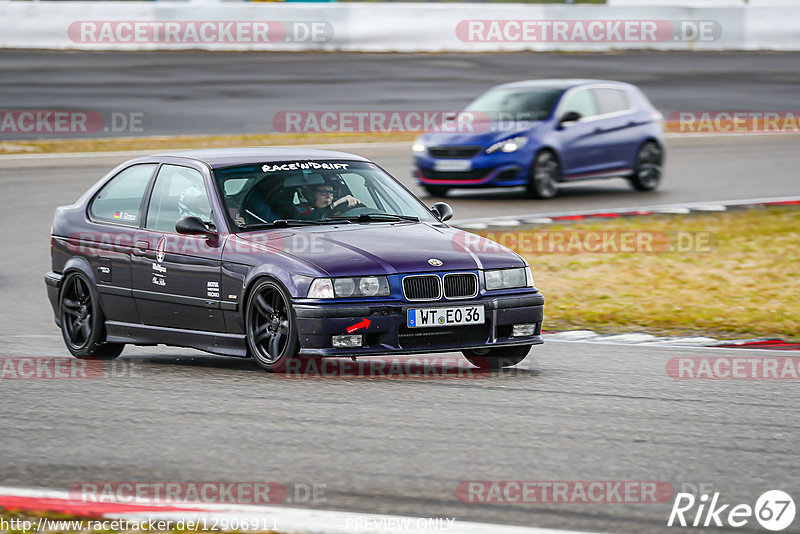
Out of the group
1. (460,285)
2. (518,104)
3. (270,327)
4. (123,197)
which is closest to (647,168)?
(518,104)

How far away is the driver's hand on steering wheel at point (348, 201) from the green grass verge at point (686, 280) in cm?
260

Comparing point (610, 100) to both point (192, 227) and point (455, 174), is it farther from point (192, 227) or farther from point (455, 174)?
point (192, 227)

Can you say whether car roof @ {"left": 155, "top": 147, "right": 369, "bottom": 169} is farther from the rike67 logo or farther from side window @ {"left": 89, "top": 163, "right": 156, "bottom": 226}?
the rike67 logo

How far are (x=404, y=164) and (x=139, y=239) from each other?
13428 millimetres

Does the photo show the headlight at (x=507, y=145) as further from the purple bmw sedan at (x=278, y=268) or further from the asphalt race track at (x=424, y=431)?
the purple bmw sedan at (x=278, y=268)

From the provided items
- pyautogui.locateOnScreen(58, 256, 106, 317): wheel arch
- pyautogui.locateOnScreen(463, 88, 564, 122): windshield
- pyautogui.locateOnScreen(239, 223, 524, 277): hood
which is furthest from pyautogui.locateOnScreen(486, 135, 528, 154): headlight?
pyautogui.locateOnScreen(239, 223, 524, 277): hood

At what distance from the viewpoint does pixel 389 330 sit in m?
8.10

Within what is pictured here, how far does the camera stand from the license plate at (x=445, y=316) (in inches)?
320

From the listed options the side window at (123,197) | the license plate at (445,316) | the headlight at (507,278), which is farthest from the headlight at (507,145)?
the license plate at (445,316)

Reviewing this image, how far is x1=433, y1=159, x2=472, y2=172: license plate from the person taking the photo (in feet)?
62.7

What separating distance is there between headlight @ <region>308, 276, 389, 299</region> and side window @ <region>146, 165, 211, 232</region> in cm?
129

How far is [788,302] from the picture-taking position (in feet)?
39.9

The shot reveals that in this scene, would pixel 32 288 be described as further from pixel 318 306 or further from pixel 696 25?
pixel 696 25

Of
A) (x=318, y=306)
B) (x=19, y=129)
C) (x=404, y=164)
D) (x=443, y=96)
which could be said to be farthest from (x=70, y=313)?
(x=443, y=96)
